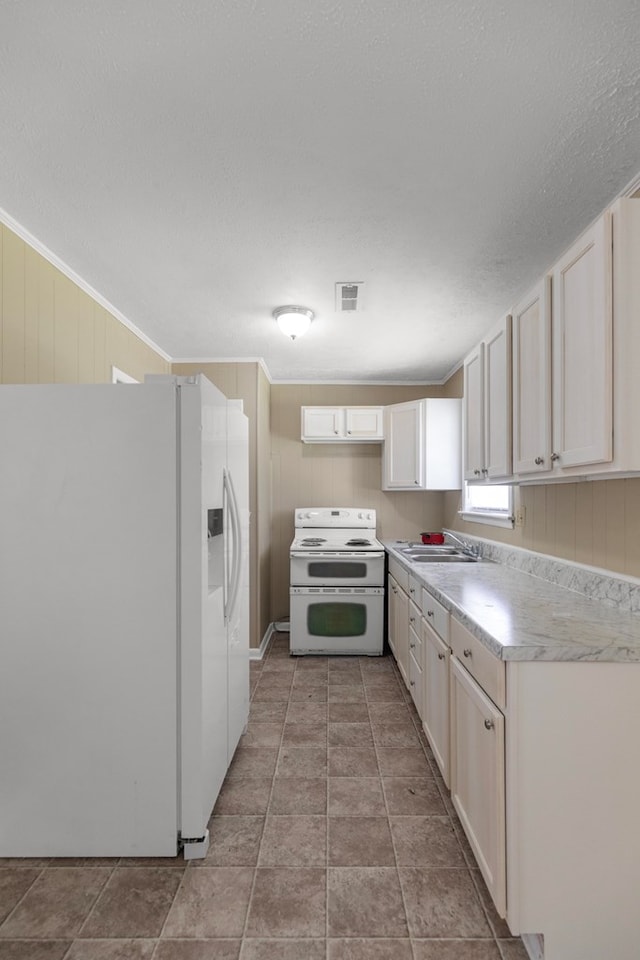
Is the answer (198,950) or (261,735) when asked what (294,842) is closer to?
(198,950)

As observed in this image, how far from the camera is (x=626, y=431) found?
1403mm

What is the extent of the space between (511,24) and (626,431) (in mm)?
1052

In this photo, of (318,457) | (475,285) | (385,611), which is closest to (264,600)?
(385,611)

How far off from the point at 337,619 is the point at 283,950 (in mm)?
2614

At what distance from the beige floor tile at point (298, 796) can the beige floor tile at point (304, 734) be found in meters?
0.32

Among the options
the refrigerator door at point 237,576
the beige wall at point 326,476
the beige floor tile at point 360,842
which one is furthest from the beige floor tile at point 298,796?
the beige wall at point 326,476

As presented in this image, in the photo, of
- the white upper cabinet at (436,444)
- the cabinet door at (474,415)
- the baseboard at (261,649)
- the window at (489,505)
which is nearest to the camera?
the cabinet door at (474,415)

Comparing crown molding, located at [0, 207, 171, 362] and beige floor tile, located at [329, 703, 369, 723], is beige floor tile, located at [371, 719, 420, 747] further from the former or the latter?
crown molding, located at [0, 207, 171, 362]

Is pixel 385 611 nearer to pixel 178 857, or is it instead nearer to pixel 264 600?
pixel 264 600

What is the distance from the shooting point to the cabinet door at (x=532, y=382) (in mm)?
1853

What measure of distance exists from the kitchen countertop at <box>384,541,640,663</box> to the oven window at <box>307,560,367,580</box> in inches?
54.6

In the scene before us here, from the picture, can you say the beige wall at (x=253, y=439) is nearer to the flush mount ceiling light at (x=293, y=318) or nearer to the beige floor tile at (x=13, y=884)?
the flush mount ceiling light at (x=293, y=318)

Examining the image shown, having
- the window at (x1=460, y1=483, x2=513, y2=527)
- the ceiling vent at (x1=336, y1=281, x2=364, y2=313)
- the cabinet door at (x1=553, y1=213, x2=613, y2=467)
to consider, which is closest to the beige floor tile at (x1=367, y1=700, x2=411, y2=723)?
the window at (x1=460, y1=483, x2=513, y2=527)

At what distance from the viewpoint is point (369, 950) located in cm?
147
